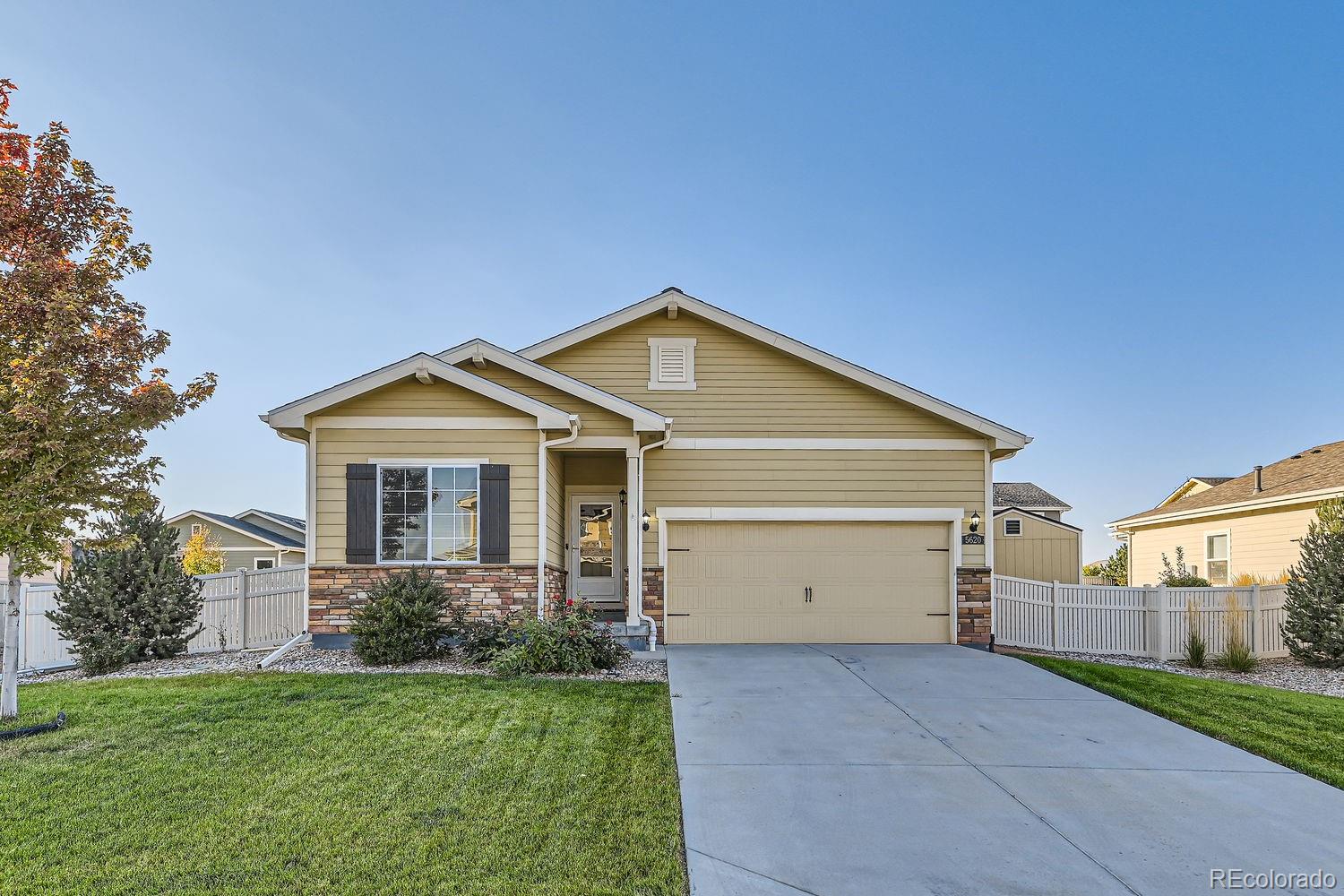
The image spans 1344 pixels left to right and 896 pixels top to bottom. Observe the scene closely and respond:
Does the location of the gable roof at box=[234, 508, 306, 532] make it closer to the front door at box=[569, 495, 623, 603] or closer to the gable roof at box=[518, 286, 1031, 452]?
the front door at box=[569, 495, 623, 603]

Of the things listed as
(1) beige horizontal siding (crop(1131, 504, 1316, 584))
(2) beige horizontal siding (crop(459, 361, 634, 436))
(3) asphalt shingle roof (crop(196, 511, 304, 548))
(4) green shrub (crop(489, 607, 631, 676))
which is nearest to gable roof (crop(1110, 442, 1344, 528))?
(1) beige horizontal siding (crop(1131, 504, 1316, 584))

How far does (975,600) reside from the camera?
1165cm

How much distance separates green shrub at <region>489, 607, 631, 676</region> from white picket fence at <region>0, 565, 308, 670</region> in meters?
3.81

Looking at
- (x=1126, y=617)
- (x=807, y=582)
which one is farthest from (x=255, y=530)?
(x=1126, y=617)

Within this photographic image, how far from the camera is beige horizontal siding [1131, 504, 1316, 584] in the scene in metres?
15.4

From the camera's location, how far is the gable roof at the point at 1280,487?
14883 millimetres

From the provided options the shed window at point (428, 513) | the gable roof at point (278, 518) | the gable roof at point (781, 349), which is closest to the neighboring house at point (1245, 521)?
the gable roof at point (781, 349)

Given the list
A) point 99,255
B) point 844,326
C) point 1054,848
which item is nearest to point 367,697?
point 99,255

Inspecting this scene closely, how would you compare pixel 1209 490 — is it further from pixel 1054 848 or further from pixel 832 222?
pixel 1054 848

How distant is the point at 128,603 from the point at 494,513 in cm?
495

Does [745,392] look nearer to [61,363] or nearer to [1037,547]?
[61,363]

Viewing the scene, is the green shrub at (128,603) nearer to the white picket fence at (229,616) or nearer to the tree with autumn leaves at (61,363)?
the white picket fence at (229,616)

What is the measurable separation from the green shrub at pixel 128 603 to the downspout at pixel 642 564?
6026mm

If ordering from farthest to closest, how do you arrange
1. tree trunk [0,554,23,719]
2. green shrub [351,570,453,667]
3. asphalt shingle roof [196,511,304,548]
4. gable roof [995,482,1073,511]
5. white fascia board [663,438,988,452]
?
asphalt shingle roof [196,511,304,548] < gable roof [995,482,1073,511] < white fascia board [663,438,988,452] < green shrub [351,570,453,667] < tree trunk [0,554,23,719]
